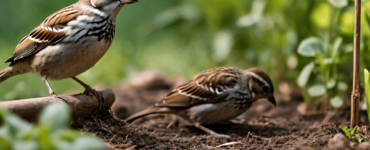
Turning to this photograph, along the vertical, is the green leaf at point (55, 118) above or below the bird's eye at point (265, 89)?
below

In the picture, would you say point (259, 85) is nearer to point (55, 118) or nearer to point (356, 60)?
point (356, 60)

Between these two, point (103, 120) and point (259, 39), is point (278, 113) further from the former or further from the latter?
point (103, 120)

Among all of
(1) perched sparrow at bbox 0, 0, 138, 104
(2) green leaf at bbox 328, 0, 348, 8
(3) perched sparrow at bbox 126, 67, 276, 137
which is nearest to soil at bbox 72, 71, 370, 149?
(3) perched sparrow at bbox 126, 67, 276, 137

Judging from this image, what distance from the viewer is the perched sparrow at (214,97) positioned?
5.23 metres

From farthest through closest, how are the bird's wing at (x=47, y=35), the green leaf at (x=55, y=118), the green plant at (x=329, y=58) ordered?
the green plant at (x=329, y=58)
the bird's wing at (x=47, y=35)
the green leaf at (x=55, y=118)

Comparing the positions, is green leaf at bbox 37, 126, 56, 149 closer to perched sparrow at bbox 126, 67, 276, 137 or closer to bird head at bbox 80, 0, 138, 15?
bird head at bbox 80, 0, 138, 15

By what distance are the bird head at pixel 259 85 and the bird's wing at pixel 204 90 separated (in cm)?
17

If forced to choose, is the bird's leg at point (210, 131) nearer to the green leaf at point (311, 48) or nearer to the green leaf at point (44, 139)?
the green leaf at point (311, 48)

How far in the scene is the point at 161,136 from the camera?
16.0 feet

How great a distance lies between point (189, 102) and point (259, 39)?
2.18 metres

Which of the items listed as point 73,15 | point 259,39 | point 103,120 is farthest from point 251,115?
point 73,15

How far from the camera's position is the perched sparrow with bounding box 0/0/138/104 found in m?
4.17

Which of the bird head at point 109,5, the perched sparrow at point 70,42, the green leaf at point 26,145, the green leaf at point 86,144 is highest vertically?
the bird head at point 109,5

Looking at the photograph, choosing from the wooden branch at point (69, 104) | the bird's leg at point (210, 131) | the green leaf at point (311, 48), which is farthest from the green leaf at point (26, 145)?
the green leaf at point (311, 48)
